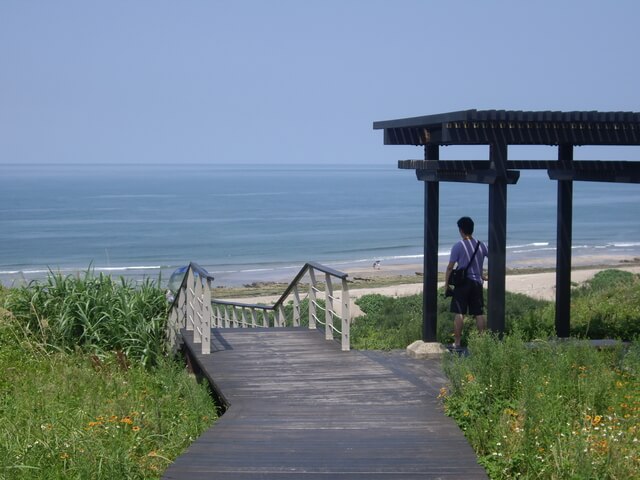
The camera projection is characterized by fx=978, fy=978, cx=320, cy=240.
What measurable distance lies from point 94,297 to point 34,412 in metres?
4.87

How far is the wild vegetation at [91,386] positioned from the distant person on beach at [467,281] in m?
3.40

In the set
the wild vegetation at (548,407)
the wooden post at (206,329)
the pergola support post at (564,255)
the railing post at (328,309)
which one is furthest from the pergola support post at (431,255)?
the wooden post at (206,329)

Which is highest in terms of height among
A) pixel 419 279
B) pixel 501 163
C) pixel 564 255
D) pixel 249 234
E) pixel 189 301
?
pixel 501 163

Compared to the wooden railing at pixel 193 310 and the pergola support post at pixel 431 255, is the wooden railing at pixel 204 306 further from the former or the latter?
the pergola support post at pixel 431 255

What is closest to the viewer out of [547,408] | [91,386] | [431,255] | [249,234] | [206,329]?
[547,408]

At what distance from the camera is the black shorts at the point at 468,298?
1226 cm

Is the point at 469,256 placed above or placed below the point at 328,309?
above

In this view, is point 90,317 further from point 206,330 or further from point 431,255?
point 431,255

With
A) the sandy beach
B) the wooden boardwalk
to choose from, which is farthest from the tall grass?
the sandy beach

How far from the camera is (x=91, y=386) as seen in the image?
36.7 ft

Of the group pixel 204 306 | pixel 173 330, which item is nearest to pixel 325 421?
pixel 204 306

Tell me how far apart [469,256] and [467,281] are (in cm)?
33

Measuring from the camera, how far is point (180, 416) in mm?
9375

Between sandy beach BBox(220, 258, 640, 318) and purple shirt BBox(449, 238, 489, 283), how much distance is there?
18.9 metres
